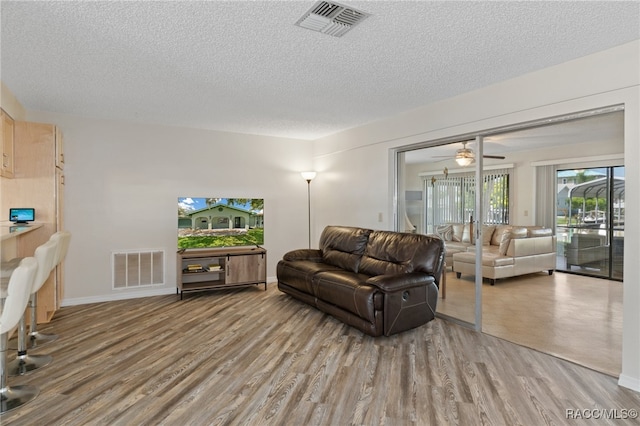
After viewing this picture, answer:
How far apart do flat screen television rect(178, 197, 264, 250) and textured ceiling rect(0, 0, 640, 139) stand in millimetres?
1624

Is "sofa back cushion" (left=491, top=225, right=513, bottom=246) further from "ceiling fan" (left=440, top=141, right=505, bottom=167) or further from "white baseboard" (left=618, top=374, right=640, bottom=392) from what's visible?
"white baseboard" (left=618, top=374, right=640, bottom=392)

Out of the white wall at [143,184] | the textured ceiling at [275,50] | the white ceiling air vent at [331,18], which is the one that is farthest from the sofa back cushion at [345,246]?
the white ceiling air vent at [331,18]

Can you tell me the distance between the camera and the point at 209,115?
4.72 metres

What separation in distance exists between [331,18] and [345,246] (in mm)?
3076

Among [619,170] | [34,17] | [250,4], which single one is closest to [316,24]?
[250,4]

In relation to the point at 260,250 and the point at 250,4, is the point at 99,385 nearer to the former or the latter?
the point at 250,4

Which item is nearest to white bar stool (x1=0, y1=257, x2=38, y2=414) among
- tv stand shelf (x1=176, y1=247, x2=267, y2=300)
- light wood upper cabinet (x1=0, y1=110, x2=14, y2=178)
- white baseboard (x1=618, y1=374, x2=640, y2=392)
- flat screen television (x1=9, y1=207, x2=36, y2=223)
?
flat screen television (x1=9, y1=207, x2=36, y2=223)

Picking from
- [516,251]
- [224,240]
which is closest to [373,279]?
[224,240]

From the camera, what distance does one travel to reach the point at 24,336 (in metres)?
2.89

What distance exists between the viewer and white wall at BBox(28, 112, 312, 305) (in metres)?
4.78

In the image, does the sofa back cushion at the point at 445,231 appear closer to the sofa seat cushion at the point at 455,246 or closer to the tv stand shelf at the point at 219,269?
the sofa seat cushion at the point at 455,246

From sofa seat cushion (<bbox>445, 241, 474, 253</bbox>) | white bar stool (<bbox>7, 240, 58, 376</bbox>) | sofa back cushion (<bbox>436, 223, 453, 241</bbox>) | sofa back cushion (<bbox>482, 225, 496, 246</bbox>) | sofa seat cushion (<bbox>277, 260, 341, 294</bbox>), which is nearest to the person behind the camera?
white bar stool (<bbox>7, 240, 58, 376</bbox>)

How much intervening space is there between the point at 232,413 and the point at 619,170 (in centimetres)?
578

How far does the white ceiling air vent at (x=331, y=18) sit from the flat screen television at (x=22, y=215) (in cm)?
338
